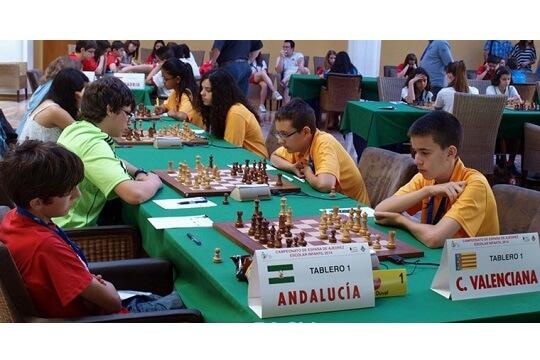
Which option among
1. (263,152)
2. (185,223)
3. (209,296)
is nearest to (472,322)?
(209,296)

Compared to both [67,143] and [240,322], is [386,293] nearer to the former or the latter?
[240,322]

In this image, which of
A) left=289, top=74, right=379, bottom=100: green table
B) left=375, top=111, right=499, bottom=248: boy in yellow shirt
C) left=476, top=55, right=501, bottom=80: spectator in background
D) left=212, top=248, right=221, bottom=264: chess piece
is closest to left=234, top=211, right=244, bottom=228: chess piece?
left=212, top=248, right=221, bottom=264: chess piece

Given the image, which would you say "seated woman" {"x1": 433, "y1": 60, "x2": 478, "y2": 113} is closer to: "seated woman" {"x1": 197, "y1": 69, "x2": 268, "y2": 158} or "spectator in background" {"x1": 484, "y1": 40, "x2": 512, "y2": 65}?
"seated woman" {"x1": 197, "y1": 69, "x2": 268, "y2": 158}

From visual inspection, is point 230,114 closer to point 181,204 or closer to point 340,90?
point 181,204

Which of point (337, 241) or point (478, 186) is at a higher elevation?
point (478, 186)

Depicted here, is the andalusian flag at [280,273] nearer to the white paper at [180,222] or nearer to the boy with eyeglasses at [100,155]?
the white paper at [180,222]

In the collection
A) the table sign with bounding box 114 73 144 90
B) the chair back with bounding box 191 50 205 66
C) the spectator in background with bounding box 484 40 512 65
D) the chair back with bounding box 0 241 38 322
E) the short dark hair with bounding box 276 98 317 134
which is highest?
the spectator in background with bounding box 484 40 512 65

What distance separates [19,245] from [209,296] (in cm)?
54

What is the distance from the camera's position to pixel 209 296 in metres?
2.11

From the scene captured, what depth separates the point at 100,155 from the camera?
2.95 meters

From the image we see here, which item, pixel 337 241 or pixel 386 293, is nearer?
pixel 386 293

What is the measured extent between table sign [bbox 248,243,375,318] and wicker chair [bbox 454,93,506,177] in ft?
13.5

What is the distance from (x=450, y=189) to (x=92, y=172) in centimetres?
138

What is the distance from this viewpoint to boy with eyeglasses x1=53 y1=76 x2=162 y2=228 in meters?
2.92
